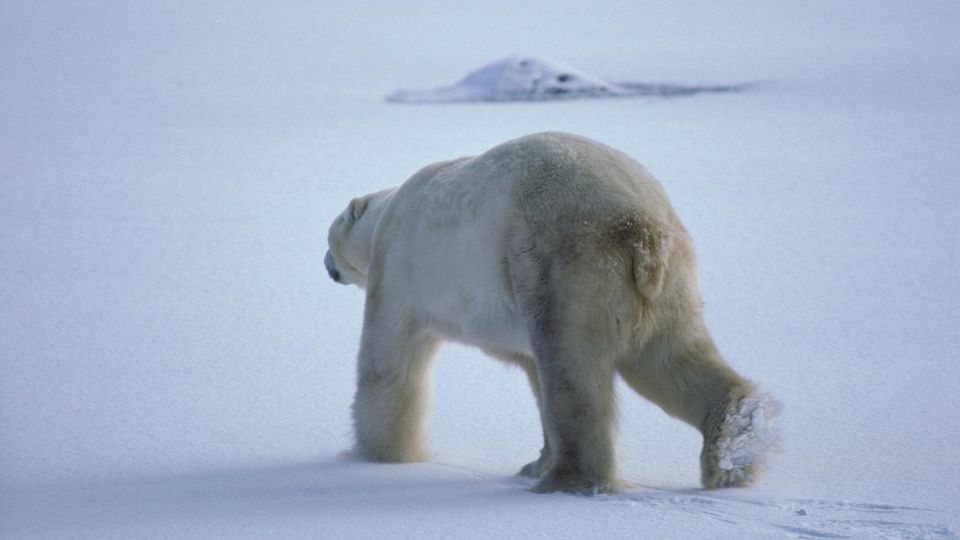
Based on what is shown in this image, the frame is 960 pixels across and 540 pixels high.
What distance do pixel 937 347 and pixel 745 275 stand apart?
1.66 meters

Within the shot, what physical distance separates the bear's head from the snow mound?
10112 mm

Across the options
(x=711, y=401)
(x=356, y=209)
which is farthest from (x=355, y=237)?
(x=711, y=401)

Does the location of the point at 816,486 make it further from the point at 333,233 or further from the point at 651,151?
the point at 651,151

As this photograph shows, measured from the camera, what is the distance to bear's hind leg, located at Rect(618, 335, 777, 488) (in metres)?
3.40

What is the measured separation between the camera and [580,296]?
3.33 meters

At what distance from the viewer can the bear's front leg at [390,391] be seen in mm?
4156

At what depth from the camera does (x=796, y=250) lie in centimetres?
714

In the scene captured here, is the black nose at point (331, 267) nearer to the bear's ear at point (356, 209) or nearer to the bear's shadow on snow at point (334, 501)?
the bear's ear at point (356, 209)

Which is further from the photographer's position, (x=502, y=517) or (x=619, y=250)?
(x=619, y=250)

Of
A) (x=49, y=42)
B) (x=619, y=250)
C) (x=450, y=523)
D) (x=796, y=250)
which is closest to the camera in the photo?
(x=450, y=523)

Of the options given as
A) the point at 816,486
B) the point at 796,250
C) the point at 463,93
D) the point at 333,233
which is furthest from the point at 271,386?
the point at 463,93

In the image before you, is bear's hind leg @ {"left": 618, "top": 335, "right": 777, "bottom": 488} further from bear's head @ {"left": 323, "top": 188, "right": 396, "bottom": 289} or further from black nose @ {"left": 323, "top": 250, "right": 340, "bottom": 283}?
black nose @ {"left": 323, "top": 250, "right": 340, "bottom": 283}

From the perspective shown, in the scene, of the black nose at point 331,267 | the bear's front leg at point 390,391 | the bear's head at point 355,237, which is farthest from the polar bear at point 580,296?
the black nose at point 331,267

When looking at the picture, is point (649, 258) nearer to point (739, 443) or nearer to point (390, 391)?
point (739, 443)
